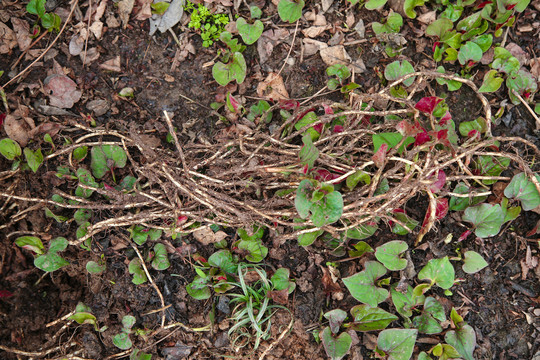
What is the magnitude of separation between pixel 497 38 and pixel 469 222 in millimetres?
1094

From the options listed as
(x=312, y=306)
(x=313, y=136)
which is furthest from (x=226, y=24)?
(x=312, y=306)

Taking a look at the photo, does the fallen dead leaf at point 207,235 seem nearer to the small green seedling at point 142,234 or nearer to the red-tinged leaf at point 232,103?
the small green seedling at point 142,234

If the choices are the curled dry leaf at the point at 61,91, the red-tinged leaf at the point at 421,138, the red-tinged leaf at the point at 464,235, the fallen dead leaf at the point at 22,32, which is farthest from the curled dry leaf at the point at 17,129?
the red-tinged leaf at the point at 464,235

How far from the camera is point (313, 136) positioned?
6.66ft

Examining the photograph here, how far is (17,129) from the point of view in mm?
2113

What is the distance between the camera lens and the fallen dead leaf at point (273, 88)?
7.20 feet

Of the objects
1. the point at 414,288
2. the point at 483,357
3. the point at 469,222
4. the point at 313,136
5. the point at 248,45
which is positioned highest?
the point at 248,45

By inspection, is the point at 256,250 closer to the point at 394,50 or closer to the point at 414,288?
the point at 414,288

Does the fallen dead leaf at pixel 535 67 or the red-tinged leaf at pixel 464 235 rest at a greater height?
the fallen dead leaf at pixel 535 67

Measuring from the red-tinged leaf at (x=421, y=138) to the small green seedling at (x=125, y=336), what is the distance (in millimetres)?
1711

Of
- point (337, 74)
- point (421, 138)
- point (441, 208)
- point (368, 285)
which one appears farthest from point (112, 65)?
point (441, 208)

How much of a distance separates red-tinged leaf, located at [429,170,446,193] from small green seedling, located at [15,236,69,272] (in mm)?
1909

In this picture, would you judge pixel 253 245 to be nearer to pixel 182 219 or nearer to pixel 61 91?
pixel 182 219

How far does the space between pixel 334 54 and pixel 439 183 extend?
930 mm
